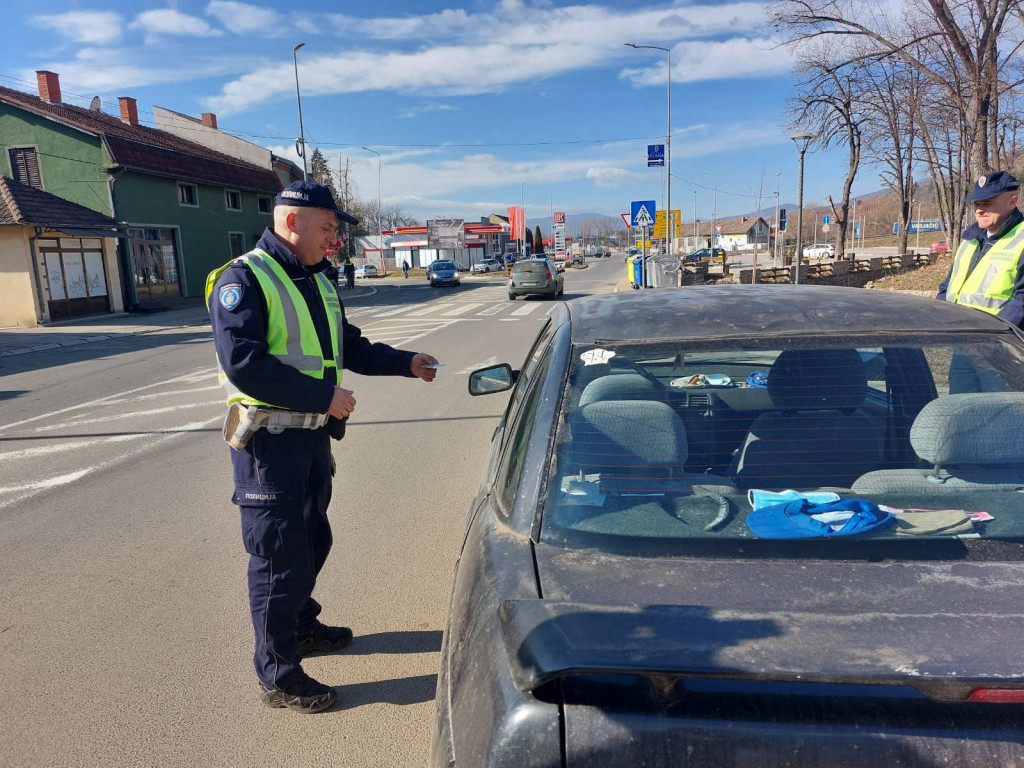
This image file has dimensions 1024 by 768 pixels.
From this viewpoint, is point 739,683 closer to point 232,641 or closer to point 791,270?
point 232,641

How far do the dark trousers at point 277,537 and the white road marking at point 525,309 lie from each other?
60.2ft

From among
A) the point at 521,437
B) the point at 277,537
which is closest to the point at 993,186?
the point at 521,437

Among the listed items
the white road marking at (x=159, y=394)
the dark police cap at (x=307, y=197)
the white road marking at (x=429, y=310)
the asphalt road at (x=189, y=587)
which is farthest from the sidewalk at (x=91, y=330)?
the dark police cap at (x=307, y=197)

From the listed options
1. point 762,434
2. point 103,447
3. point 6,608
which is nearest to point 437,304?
point 103,447

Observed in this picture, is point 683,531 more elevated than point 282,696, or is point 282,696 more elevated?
point 683,531

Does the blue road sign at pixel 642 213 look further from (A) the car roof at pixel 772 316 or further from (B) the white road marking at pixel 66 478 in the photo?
(A) the car roof at pixel 772 316

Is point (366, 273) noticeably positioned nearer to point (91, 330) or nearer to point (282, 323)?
point (91, 330)

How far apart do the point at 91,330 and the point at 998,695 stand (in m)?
23.0

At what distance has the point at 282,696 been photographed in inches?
112

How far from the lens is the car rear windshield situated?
1793 mm

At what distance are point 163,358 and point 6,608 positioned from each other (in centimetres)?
1099

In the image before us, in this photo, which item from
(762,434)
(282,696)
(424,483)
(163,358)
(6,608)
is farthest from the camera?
(163,358)

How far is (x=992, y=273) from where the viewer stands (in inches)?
171

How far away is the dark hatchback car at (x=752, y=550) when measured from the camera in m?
1.21
